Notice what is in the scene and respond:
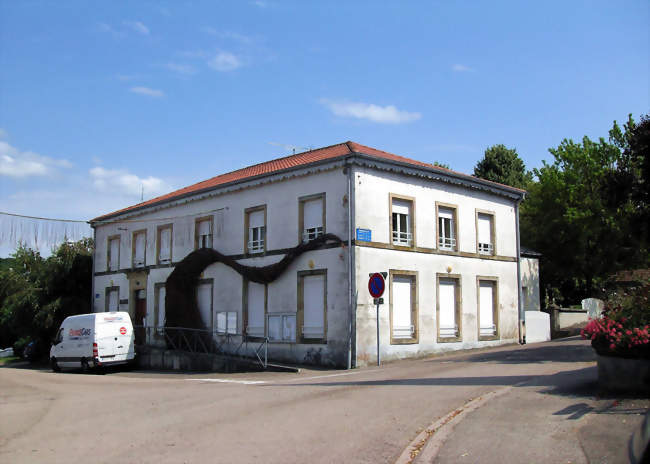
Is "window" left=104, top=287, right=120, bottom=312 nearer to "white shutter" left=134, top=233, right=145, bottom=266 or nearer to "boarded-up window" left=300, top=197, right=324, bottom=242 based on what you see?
"white shutter" left=134, top=233, right=145, bottom=266

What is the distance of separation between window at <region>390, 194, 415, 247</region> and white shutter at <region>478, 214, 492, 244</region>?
4087 millimetres

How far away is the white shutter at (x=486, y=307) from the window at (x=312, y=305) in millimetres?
6862

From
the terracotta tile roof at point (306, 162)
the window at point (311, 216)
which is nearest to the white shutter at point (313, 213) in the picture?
the window at point (311, 216)

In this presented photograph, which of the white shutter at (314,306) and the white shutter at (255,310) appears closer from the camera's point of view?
the white shutter at (314,306)

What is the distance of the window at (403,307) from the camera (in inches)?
801

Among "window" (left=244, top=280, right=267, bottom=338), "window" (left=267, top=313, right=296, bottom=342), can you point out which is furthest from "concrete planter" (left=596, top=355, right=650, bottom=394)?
"window" (left=244, top=280, right=267, bottom=338)

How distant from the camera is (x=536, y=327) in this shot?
25.9 metres

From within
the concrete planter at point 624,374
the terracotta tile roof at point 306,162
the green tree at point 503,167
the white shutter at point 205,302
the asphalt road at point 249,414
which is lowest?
the asphalt road at point 249,414

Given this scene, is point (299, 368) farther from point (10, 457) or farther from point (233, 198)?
point (10, 457)

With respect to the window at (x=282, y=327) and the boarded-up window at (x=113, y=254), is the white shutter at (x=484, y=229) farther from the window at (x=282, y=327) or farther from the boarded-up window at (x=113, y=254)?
the boarded-up window at (x=113, y=254)

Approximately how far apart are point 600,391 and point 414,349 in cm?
1139

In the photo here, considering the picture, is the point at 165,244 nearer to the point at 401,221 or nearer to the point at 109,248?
the point at 109,248

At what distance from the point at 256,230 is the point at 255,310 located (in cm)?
303

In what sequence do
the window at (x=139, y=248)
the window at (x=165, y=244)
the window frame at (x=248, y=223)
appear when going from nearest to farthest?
1. the window frame at (x=248, y=223)
2. the window at (x=165, y=244)
3. the window at (x=139, y=248)
